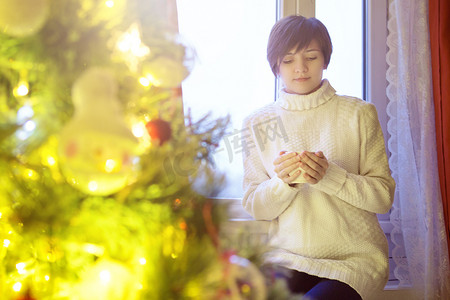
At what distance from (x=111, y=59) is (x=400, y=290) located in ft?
5.67

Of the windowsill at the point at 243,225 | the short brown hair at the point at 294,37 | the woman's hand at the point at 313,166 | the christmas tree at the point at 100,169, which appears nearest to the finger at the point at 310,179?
the woman's hand at the point at 313,166

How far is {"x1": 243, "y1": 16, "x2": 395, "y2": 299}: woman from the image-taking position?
122 cm

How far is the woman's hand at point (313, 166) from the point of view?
1205 millimetres

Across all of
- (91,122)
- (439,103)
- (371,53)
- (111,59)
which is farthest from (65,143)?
(371,53)

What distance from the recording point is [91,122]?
0.45 metres

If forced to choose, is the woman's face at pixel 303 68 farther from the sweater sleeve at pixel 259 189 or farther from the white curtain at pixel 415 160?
the white curtain at pixel 415 160

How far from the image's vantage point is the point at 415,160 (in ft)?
5.82

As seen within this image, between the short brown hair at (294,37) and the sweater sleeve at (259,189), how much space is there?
0.27 m

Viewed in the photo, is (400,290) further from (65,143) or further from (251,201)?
(65,143)

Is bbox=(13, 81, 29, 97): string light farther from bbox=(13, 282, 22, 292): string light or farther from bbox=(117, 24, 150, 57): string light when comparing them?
bbox=(13, 282, 22, 292): string light

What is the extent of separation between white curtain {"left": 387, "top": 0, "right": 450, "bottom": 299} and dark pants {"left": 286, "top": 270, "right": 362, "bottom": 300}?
0.69 metres

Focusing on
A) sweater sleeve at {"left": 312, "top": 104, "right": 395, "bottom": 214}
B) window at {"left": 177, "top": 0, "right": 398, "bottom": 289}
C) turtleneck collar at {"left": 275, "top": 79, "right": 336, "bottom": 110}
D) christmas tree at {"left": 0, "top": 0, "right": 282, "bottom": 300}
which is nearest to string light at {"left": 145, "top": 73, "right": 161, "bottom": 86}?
christmas tree at {"left": 0, "top": 0, "right": 282, "bottom": 300}

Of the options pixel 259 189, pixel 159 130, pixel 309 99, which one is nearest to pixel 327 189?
pixel 259 189

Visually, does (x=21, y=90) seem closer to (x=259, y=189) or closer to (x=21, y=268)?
(x=21, y=268)
